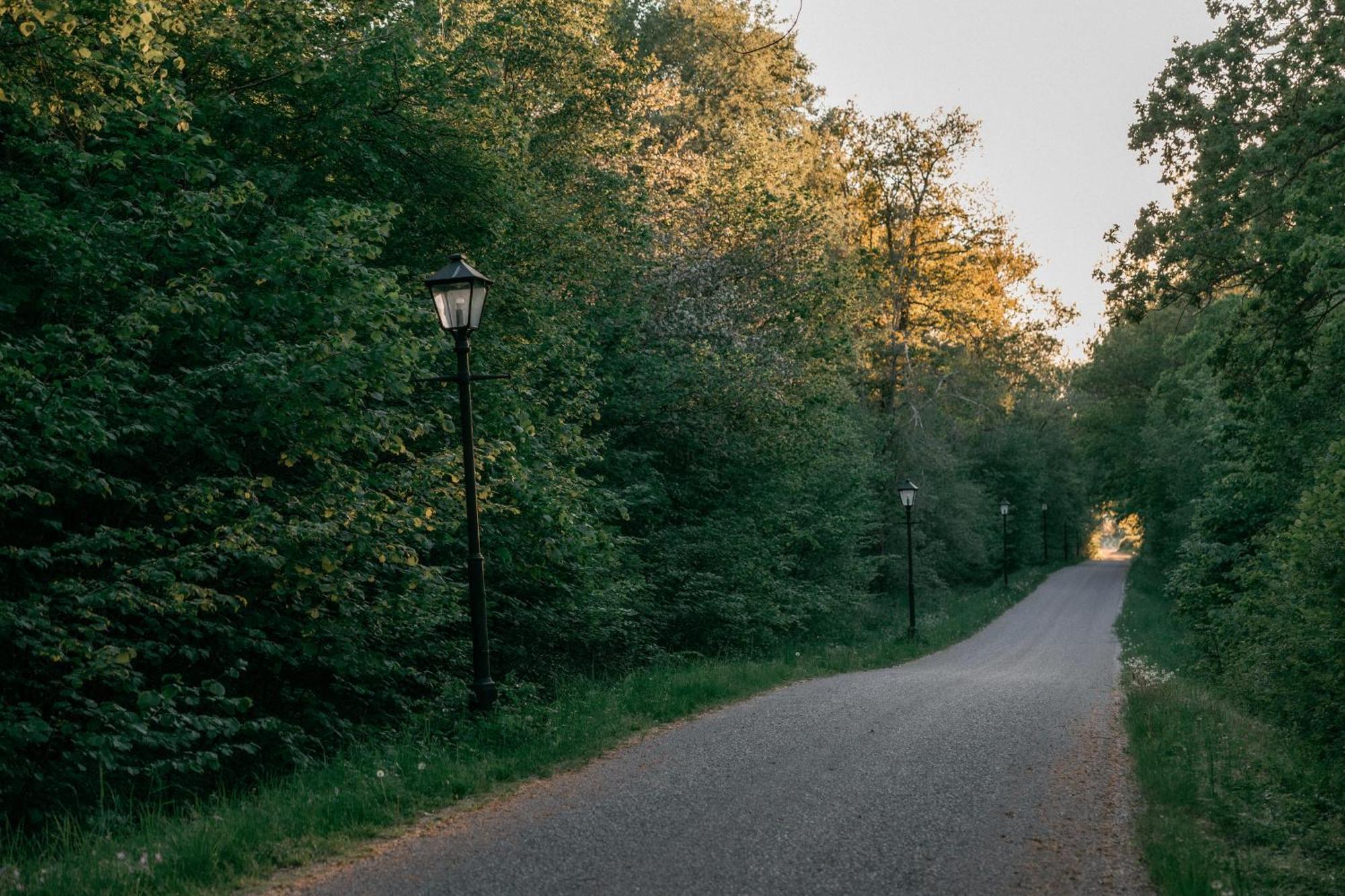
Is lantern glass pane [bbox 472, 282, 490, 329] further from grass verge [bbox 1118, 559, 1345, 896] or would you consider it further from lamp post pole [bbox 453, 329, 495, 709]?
grass verge [bbox 1118, 559, 1345, 896]

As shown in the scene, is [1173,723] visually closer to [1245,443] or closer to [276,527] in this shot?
[276,527]

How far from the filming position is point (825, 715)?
1126 centimetres

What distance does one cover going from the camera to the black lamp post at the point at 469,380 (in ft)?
29.1

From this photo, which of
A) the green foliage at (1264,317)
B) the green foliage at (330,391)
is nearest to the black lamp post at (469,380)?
the green foliage at (330,391)

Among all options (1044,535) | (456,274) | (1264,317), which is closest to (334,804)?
(456,274)

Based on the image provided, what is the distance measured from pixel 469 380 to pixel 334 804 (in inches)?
146

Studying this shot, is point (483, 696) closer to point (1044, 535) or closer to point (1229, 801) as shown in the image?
point (1229, 801)

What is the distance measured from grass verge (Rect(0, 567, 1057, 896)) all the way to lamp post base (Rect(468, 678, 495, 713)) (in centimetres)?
12

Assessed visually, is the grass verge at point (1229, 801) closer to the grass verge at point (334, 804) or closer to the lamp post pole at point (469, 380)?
the grass verge at point (334, 804)

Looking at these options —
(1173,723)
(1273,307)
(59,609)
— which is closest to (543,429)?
(59,609)

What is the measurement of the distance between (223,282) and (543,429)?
4.70 m

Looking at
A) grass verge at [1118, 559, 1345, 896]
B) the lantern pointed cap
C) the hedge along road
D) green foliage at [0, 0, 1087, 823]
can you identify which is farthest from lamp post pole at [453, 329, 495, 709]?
grass verge at [1118, 559, 1345, 896]

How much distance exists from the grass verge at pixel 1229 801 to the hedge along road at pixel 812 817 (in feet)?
0.83

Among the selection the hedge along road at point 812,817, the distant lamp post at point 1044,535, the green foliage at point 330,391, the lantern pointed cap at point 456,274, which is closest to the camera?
the hedge along road at point 812,817
